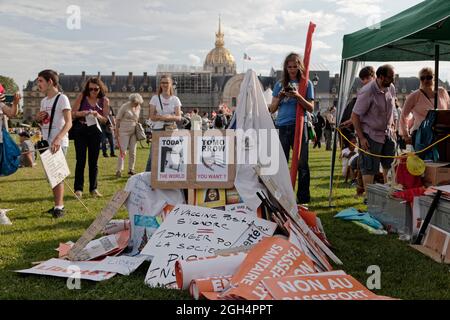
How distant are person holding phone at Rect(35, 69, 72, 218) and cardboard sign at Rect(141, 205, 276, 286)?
2.71m

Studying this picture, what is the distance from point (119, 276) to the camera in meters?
4.26

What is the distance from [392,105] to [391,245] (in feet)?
8.06

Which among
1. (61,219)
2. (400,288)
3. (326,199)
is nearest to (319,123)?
(326,199)

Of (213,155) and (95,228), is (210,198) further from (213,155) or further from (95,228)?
(95,228)

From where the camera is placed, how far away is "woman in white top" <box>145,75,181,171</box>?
27.5 ft

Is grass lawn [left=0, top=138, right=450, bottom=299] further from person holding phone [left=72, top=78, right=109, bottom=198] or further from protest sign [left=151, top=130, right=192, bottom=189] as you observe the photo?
protest sign [left=151, top=130, right=192, bottom=189]

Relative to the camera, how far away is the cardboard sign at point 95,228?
4.69 m

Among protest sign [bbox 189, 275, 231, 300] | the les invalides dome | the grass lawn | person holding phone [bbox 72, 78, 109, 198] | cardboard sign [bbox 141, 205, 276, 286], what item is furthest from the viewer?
the les invalides dome

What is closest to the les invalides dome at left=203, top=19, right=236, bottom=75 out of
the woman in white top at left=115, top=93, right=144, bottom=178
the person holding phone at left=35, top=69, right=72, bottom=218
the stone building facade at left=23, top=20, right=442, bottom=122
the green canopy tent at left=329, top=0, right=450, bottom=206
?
the stone building facade at left=23, top=20, right=442, bottom=122

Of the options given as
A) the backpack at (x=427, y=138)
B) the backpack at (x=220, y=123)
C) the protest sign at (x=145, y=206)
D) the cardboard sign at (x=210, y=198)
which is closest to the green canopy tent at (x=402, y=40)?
the backpack at (x=427, y=138)

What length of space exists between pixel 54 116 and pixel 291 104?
10.1ft

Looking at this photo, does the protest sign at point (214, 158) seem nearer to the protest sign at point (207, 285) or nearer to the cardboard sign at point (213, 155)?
the cardboard sign at point (213, 155)

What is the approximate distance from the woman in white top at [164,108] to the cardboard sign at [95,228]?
3496 millimetres

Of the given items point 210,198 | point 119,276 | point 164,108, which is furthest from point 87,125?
point 119,276
